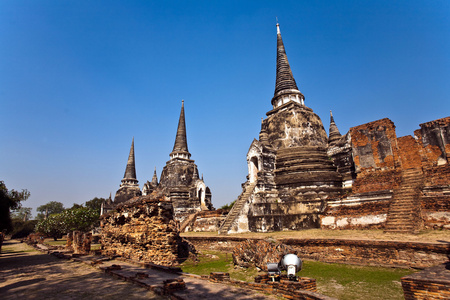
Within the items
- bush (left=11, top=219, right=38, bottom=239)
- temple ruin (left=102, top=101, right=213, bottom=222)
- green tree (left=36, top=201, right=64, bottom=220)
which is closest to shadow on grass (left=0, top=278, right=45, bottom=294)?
temple ruin (left=102, top=101, right=213, bottom=222)

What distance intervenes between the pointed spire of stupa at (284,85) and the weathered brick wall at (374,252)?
14193 mm

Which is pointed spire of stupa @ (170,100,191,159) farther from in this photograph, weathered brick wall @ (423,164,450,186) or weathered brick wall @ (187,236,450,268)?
weathered brick wall @ (423,164,450,186)

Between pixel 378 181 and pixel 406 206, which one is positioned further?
pixel 378 181

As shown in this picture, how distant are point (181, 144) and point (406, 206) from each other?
2403 cm

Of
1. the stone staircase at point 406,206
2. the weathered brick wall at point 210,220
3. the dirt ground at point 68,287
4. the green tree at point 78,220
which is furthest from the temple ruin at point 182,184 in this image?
the stone staircase at point 406,206

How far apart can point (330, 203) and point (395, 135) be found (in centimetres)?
453

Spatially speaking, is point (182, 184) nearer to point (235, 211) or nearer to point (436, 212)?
point (235, 211)

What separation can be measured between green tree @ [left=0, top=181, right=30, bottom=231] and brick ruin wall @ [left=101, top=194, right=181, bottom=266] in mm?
8422

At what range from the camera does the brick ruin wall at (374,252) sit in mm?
6285

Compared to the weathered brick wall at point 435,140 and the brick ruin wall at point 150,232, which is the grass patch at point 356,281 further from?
the weathered brick wall at point 435,140

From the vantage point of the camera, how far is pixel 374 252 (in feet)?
23.7

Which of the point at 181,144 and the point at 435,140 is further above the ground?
the point at 181,144

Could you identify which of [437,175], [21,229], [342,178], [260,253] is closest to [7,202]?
[260,253]

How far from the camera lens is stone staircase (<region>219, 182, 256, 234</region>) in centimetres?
1362
